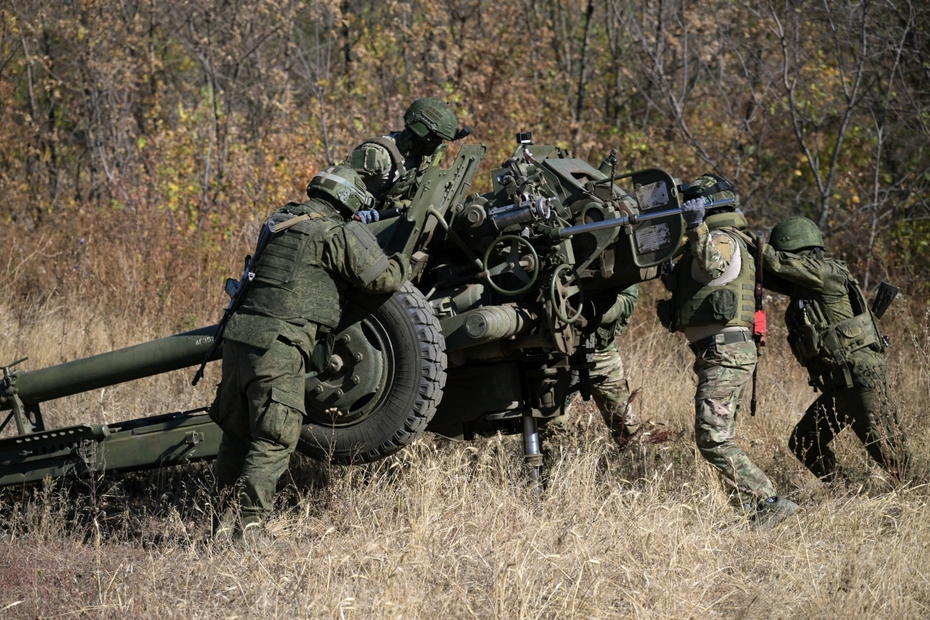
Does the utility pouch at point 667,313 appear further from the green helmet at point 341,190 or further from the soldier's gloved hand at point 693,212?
the green helmet at point 341,190

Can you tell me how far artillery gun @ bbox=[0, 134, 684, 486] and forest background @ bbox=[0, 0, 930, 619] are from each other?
354 millimetres

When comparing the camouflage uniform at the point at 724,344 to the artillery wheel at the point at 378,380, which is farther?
the camouflage uniform at the point at 724,344

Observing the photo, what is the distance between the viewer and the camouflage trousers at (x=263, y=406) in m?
5.49

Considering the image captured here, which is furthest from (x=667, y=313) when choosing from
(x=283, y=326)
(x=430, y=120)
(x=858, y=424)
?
(x=283, y=326)

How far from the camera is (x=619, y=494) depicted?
589cm

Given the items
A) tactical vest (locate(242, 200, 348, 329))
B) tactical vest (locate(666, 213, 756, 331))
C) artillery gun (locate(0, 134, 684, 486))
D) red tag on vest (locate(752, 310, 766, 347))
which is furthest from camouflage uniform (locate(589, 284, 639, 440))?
tactical vest (locate(242, 200, 348, 329))

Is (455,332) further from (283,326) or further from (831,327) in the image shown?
(831,327)

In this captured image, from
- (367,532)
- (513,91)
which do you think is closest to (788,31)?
(513,91)

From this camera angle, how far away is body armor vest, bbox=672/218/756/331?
19.5 feet

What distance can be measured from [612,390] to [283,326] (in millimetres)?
2541

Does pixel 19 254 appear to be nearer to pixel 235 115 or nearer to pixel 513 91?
pixel 235 115

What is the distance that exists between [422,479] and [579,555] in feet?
4.88

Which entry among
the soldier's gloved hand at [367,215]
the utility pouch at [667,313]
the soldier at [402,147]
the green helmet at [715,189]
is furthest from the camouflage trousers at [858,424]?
the soldier's gloved hand at [367,215]

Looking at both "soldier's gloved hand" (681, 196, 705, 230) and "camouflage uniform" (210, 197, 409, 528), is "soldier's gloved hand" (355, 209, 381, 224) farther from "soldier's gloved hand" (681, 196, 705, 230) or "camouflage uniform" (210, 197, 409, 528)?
"soldier's gloved hand" (681, 196, 705, 230)
